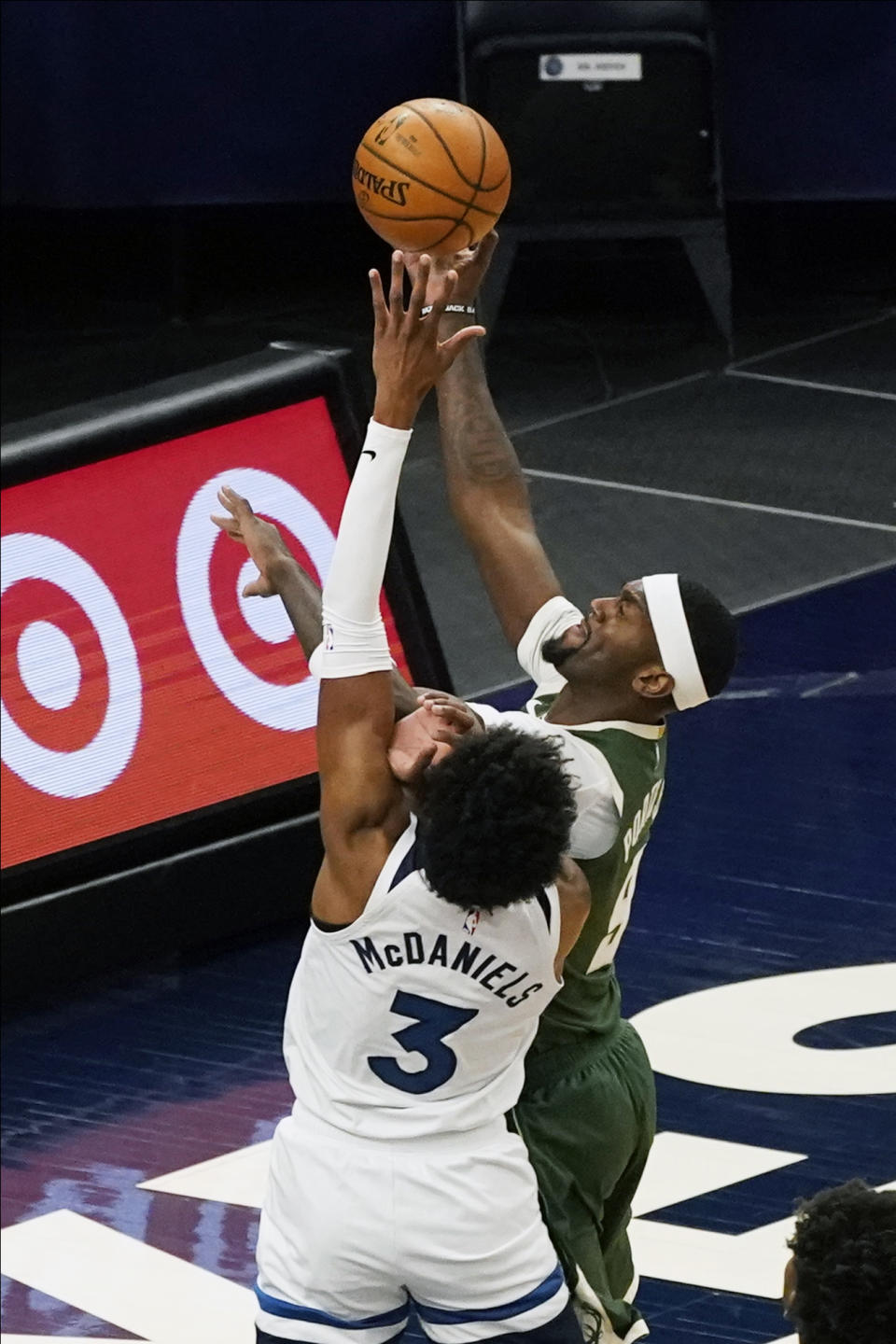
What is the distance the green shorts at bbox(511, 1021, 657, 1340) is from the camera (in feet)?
12.7

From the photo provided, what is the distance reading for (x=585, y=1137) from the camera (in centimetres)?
390

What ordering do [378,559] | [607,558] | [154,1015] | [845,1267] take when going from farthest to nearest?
[607,558] < [154,1015] < [378,559] < [845,1267]

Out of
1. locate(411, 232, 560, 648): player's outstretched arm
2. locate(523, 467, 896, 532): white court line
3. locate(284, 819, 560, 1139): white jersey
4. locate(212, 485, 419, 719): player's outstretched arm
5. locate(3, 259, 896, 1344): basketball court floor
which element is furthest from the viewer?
locate(523, 467, 896, 532): white court line

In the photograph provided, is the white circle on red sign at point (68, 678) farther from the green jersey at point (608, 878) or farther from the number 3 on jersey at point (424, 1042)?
the number 3 on jersey at point (424, 1042)

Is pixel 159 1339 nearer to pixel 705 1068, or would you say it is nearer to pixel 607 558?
pixel 705 1068

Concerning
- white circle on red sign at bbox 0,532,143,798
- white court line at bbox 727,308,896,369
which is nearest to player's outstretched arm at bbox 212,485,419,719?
white circle on red sign at bbox 0,532,143,798

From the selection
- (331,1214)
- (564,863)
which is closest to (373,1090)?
(331,1214)

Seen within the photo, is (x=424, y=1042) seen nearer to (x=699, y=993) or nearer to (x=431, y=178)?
(x=431, y=178)

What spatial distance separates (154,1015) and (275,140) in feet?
19.9

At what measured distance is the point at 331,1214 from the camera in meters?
3.38

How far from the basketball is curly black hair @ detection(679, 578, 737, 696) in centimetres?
98

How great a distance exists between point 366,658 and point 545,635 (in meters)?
0.82

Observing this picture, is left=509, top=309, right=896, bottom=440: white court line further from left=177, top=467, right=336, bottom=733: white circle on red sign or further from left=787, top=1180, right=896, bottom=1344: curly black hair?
left=787, top=1180, right=896, bottom=1344: curly black hair

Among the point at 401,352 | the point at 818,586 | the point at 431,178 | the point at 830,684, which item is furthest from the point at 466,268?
the point at 818,586
